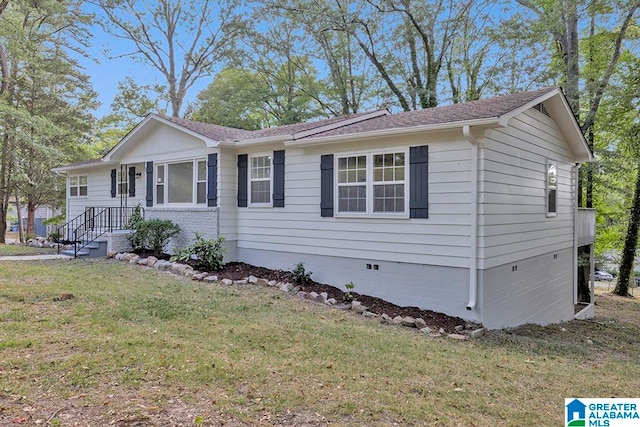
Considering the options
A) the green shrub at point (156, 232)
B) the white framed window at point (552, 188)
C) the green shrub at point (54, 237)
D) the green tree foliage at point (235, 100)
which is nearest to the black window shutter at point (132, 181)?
the green shrub at point (156, 232)

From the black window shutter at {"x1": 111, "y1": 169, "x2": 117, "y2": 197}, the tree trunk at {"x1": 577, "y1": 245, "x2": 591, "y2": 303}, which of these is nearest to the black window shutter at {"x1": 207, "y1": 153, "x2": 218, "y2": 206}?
the black window shutter at {"x1": 111, "y1": 169, "x2": 117, "y2": 197}

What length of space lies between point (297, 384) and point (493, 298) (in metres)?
4.86

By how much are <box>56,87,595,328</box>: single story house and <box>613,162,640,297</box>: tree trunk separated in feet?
16.1

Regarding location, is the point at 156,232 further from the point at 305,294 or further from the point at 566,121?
the point at 566,121

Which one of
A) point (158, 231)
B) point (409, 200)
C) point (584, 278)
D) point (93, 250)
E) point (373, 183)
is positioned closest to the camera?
point (409, 200)

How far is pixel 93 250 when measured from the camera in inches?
450

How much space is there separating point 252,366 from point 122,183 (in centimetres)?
1187

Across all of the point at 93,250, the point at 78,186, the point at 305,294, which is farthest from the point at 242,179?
the point at 78,186

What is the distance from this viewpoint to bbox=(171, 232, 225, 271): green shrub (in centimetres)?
946

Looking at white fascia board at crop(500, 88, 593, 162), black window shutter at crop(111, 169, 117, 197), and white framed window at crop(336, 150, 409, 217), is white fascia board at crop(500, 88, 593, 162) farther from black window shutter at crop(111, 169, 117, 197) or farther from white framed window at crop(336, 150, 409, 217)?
black window shutter at crop(111, 169, 117, 197)

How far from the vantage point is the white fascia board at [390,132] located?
21.1ft

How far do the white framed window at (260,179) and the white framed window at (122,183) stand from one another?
592 centimetres

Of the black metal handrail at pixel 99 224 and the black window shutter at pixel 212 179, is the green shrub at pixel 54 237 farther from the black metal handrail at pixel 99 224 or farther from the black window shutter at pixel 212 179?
the black window shutter at pixel 212 179

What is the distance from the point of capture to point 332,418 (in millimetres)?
3014
